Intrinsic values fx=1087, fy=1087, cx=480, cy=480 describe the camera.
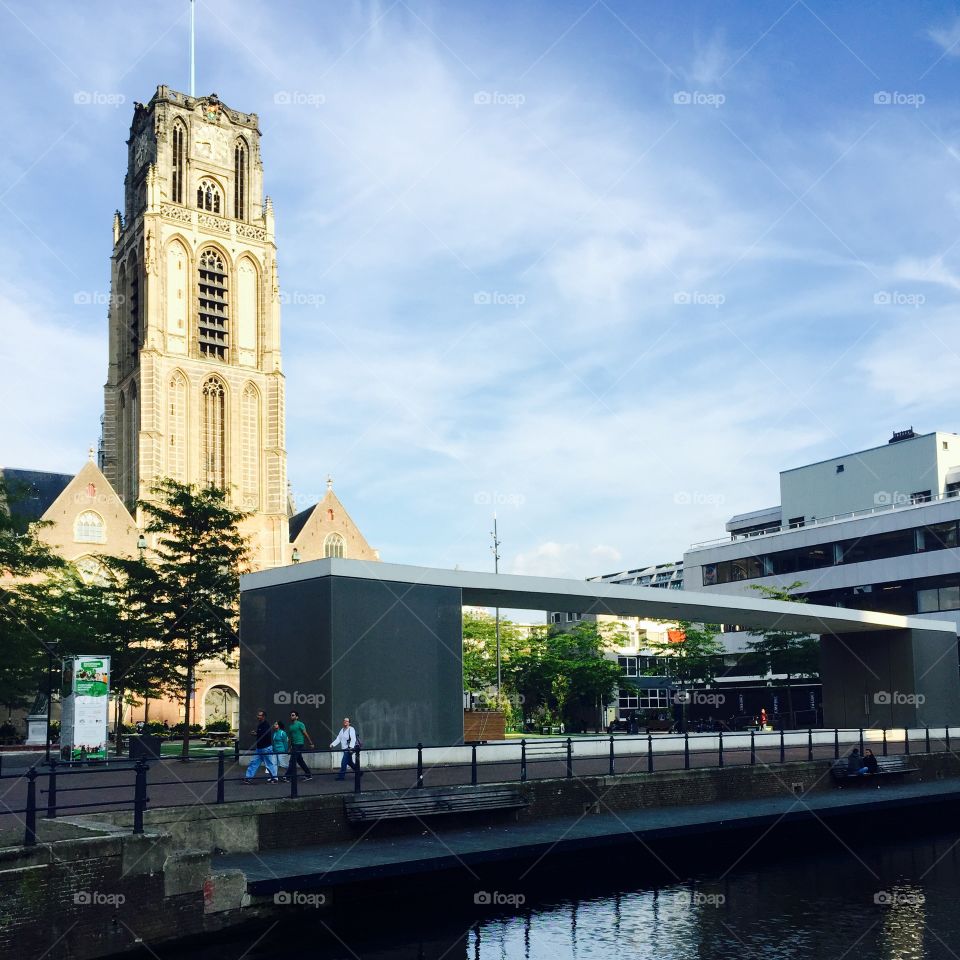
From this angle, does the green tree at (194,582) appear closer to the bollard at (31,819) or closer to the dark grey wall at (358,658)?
the dark grey wall at (358,658)

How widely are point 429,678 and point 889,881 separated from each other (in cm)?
1059

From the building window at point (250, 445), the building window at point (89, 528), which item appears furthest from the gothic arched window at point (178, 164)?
the building window at point (89, 528)

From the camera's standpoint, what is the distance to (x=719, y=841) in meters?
24.8

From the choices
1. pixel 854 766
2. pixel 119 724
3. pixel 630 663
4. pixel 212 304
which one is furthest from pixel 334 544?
pixel 854 766

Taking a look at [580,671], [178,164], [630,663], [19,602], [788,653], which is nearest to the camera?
[19,602]

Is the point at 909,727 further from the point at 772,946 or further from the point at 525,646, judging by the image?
the point at 525,646

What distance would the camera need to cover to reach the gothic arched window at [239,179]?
9312 centimetres

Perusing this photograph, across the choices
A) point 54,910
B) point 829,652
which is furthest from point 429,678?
point 829,652

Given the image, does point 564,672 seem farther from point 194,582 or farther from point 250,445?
point 194,582

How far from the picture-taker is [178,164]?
299ft

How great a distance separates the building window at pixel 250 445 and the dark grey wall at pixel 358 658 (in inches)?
2359

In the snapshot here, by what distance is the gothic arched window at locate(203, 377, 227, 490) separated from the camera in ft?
277

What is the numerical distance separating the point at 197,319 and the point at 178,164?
14307 millimetres

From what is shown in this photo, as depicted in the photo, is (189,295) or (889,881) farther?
(189,295)
